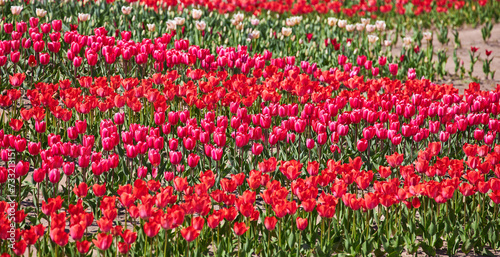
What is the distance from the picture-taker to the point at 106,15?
9.75 metres

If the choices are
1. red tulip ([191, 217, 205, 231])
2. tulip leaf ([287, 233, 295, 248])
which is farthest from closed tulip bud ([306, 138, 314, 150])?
red tulip ([191, 217, 205, 231])

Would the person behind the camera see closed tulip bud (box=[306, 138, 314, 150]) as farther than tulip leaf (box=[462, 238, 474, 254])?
Yes

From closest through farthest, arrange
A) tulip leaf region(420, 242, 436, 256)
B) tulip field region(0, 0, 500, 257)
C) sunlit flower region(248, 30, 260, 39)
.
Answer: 1. tulip field region(0, 0, 500, 257)
2. tulip leaf region(420, 242, 436, 256)
3. sunlit flower region(248, 30, 260, 39)

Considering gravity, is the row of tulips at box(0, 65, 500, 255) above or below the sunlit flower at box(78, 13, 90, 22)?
below

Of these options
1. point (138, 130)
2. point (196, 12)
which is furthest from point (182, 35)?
point (138, 130)

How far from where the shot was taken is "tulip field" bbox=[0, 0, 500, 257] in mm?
3746

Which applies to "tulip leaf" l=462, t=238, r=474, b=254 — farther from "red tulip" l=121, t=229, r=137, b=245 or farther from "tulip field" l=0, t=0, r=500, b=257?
"red tulip" l=121, t=229, r=137, b=245

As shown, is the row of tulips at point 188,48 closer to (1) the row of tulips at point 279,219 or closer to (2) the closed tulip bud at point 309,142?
(2) the closed tulip bud at point 309,142

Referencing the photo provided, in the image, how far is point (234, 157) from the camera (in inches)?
204

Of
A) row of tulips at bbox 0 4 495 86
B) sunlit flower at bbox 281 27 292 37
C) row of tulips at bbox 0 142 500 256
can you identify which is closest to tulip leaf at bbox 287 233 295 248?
row of tulips at bbox 0 142 500 256

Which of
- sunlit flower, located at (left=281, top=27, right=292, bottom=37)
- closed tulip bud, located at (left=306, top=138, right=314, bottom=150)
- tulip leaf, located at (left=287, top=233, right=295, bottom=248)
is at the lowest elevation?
tulip leaf, located at (left=287, top=233, right=295, bottom=248)

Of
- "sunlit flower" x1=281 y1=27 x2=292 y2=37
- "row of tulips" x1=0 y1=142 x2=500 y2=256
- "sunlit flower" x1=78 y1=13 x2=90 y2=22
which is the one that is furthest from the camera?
"sunlit flower" x1=281 y1=27 x2=292 y2=37

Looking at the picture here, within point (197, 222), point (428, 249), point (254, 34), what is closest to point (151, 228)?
point (197, 222)

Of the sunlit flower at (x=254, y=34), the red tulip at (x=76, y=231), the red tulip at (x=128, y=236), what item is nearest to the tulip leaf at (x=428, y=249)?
the red tulip at (x=128, y=236)
